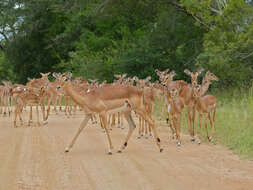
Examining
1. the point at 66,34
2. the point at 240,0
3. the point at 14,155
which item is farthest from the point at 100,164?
the point at 66,34

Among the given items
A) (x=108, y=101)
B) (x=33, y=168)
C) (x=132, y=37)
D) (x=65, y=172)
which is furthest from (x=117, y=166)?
(x=132, y=37)

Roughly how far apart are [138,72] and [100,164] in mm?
21740

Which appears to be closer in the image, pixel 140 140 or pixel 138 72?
pixel 140 140

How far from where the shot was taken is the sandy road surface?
7.36 meters

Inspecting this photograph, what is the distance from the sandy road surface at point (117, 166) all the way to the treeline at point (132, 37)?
10346 mm

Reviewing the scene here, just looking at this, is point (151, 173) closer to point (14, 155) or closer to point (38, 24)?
point (14, 155)

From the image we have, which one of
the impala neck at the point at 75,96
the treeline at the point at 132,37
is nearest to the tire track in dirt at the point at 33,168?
the impala neck at the point at 75,96

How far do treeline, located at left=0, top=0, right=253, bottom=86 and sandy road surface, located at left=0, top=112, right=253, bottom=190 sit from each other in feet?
33.9

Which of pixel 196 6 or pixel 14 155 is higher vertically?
pixel 196 6

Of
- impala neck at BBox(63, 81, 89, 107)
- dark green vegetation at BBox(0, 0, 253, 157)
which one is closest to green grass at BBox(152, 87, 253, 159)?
dark green vegetation at BBox(0, 0, 253, 157)

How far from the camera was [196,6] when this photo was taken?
2255cm

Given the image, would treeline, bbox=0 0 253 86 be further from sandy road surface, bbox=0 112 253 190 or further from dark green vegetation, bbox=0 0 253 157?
sandy road surface, bbox=0 112 253 190

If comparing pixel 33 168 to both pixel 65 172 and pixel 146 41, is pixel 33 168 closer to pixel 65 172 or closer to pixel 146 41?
pixel 65 172

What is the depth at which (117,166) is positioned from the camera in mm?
8789
